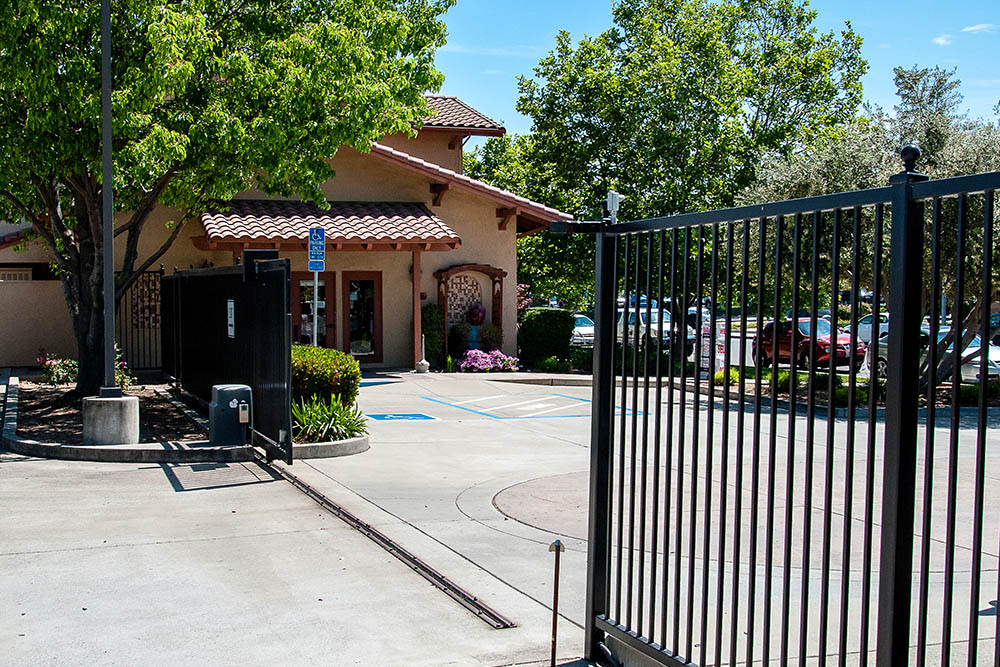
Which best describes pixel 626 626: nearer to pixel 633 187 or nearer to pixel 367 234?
pixel 367 234

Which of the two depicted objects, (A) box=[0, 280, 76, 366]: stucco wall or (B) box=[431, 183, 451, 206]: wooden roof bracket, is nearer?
(A) box=[0, 280, 76, 366]: stucco wall

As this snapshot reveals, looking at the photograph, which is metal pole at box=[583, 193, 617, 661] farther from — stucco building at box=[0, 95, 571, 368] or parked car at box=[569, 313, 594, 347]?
parked car at box=[569, 313, 594, 347]

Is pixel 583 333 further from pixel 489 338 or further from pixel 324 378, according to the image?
pixel 324 378

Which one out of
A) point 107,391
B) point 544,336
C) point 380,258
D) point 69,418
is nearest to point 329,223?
point 380,258

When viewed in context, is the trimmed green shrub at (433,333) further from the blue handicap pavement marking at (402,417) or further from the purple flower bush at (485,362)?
the blue handicap pavement marking at (402,417)

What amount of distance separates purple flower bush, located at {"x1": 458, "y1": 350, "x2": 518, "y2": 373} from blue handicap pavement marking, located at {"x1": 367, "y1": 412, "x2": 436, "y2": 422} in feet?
24.2

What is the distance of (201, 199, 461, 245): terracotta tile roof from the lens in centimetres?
2116

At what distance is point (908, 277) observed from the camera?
3279mm

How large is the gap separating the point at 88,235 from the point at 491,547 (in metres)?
10.4

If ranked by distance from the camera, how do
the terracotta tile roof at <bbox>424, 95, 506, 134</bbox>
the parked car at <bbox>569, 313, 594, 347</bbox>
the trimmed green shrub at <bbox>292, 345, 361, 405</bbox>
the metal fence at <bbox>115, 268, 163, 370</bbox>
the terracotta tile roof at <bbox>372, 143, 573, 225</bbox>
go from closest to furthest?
the trimmed green shrub at <bbox>292, 345, 361, 405</bbox>, the metal fence at <bbox>115, 268, 163, 370</bbox>, the terracotta tile roof at <bbox>372, 143, 573, 225</bbox>, the terracotta tile roof at <bbox>424, 95, 506, 134</bbox>, the parked car at <bbox>569, 313, 594, 347</bbox>

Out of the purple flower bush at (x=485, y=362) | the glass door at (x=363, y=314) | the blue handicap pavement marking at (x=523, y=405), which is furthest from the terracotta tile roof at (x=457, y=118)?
the blue handicap pavement marking at (x=523, y=405)

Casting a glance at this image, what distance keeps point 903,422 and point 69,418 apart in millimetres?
13414

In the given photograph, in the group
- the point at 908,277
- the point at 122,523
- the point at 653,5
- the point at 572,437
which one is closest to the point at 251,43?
the point at 572,437

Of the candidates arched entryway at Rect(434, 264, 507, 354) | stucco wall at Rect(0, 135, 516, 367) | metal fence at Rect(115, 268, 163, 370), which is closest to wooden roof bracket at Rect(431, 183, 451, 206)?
stucco wall at Rect(0, 135, 516, 367)
